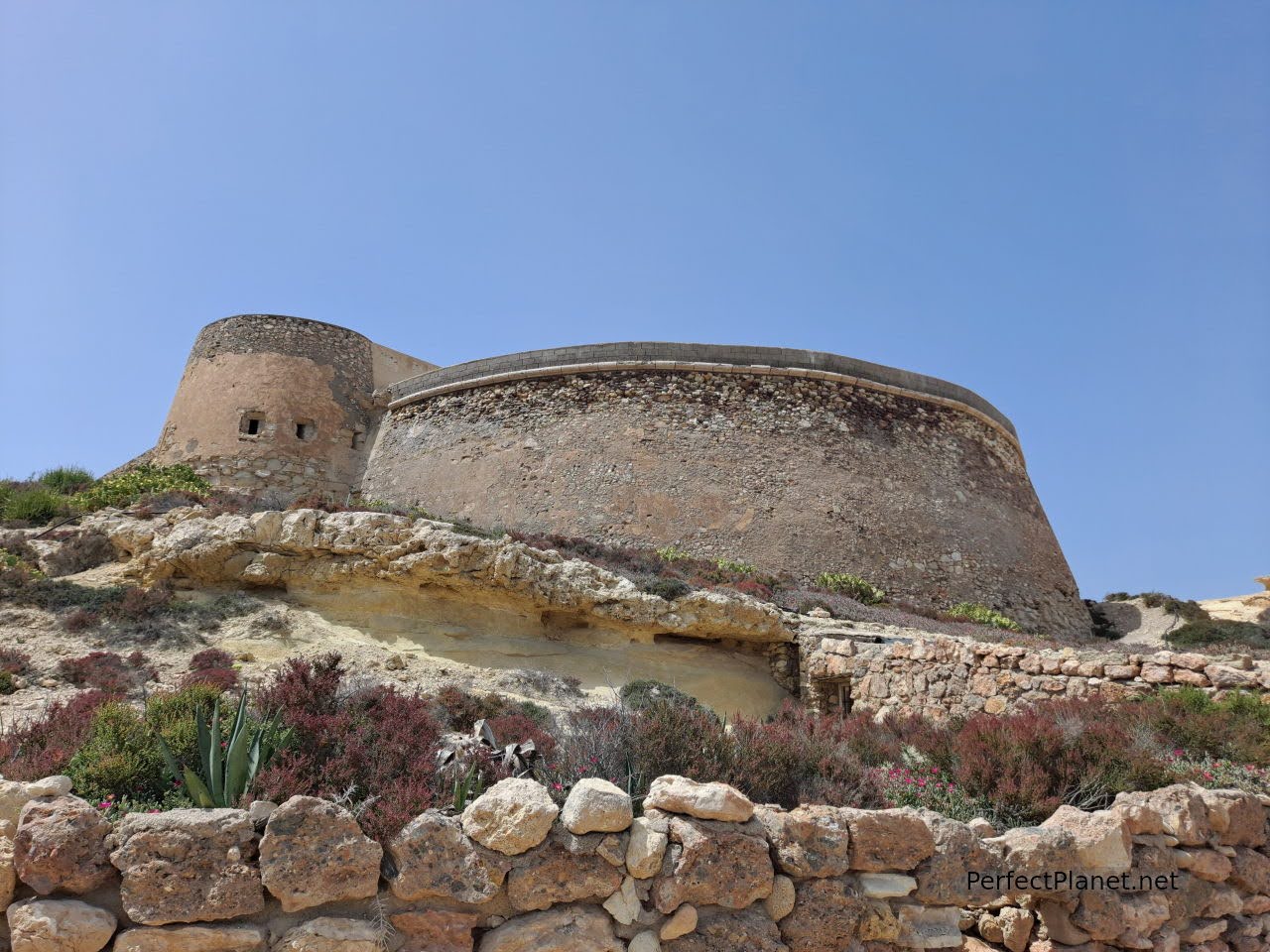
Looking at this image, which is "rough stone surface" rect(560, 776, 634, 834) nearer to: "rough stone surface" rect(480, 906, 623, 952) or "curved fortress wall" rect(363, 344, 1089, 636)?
"rough stone surface" rect(480, 906, 623, 952)

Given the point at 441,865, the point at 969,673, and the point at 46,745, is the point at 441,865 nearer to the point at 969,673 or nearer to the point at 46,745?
the point at 46,745

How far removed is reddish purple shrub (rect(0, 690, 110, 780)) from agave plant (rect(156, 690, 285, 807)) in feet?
2.01

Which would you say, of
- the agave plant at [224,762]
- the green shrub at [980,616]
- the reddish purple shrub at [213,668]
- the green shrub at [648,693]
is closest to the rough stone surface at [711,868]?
the agave plant at [224,762]

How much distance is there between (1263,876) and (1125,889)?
4.29 feet

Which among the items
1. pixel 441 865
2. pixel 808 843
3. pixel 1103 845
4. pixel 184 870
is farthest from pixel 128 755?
pixel 1103 845

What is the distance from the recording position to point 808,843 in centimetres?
409

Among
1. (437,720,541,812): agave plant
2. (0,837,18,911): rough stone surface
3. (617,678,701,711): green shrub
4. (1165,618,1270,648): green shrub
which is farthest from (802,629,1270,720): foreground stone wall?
(1165,618,1270,648): green shrub

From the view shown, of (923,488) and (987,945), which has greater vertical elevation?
(923,488)

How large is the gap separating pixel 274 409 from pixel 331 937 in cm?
1789

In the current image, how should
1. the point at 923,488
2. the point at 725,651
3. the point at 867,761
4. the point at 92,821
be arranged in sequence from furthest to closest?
1. the point at 923,488
2. the point at 725,651
3. the point at 867,761
4. the point at 92,821

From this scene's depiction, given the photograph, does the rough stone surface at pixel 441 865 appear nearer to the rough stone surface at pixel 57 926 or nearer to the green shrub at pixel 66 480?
the rough stone surface at pixel 57 926

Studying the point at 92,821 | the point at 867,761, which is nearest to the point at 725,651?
the point at 867,761

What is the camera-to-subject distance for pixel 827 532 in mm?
17359

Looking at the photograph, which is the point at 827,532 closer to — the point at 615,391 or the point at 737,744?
the point at 615,391
